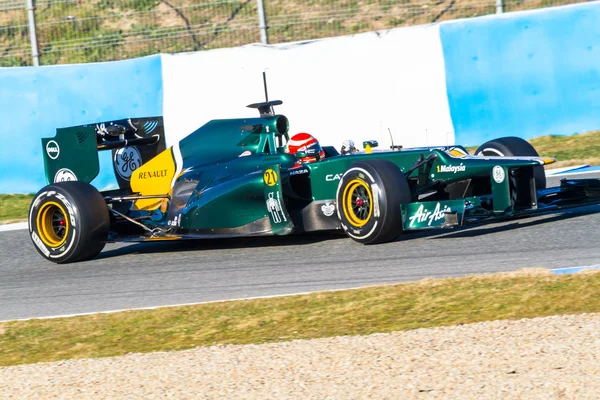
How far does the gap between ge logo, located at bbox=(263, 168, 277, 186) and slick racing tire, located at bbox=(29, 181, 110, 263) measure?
1.72 m

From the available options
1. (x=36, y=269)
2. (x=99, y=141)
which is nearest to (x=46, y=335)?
(x=36, y=269)

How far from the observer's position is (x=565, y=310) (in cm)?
585

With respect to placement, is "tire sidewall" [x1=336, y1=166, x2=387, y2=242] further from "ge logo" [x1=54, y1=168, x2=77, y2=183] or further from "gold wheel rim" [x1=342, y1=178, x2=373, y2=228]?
"ge logo" [x1=54, y1=168, x2=77, y2=183]

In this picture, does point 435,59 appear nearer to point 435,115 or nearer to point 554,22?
point 435,115

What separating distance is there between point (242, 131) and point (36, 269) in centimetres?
235

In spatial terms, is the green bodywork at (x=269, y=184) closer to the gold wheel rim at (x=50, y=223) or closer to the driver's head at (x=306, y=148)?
the driver's head at (x=306, y=148)

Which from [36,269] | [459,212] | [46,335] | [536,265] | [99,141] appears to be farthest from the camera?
[99,141]

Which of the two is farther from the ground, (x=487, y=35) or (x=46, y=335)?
(x=487, y=35)

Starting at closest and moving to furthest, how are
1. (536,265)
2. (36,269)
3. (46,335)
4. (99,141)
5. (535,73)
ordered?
1. (46,335)
2. (536,265)
3. (36,269)
4. (99,141)
5. (535,73)

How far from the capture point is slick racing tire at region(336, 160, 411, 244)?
7.97m

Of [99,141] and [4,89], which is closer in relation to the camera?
[99,141]

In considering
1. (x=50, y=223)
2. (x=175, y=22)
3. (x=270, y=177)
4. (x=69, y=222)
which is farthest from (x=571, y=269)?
(x=175, y=22)

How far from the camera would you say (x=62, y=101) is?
13.9 meters

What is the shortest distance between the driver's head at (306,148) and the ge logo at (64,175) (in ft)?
8.15
